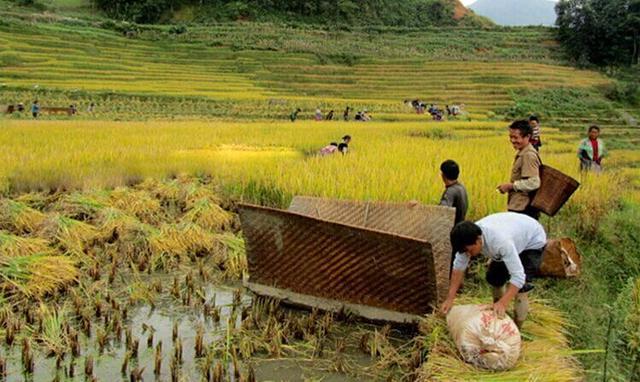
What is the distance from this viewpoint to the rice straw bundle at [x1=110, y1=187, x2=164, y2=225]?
6008 millimetres

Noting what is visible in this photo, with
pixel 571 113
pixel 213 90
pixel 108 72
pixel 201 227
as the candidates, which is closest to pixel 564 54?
pixel 571 113

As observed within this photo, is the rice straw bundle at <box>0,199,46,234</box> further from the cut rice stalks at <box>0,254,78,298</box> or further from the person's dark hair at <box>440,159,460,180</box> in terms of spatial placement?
the person's dark hair at <box>440,159,460,180</box>

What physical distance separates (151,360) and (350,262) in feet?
4.21

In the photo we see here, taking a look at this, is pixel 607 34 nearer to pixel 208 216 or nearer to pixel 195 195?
pixel 195 195

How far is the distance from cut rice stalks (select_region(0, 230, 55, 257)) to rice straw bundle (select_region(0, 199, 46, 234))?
0.51m

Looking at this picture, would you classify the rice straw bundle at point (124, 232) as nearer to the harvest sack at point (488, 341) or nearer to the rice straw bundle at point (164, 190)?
the rice straw bundle at point (164, 190)

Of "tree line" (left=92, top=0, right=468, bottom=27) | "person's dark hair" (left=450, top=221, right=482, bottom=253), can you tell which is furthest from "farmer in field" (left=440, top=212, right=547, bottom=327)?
"tree line" (left=92, top=0, right=468, bottom=27)

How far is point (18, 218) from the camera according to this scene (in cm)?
531

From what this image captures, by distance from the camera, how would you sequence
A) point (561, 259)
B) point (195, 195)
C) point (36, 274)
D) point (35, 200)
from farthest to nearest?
point (195, 195) → point (35, 200) → point (561, 259) → point (36, 274)

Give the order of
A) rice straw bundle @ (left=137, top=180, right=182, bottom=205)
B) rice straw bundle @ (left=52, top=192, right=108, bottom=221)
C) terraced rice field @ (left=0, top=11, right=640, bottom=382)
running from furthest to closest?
1. rice straw bundle @ (left=137, top=180, right=182, bottom=205)
2. rice straw bundle @ (left=52, top=192, right=108, bottom=221)
3. terraced rice field @ (left=0, top=11, right=640, bottom=382)

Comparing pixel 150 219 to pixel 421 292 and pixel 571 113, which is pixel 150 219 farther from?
pixel 571 113

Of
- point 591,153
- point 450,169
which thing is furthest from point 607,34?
point 450,169

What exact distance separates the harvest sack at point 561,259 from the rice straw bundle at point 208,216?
3070 millimetres

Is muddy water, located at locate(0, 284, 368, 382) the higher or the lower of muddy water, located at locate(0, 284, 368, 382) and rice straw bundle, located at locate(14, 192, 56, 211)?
the higher
